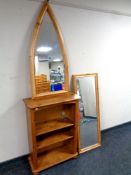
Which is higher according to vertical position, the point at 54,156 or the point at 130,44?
the point at 130,44

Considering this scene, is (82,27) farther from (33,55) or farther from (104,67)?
(33,55)

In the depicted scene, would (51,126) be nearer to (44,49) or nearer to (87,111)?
(87,111)

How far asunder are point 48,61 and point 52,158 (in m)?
1.36

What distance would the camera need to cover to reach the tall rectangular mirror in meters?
2.45

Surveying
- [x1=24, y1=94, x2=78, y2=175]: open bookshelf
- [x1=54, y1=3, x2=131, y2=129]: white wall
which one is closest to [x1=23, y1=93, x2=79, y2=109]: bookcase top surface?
[x1=24, y1=94, x2=78, y2=175]: open bookshelf

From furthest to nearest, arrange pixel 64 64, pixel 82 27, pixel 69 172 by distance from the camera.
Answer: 1. pixel 82 27
2. pixel 64 64
3. pixel 69 172

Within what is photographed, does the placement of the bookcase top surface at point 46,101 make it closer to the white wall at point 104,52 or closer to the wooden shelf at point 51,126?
the wooden shelf at point 51,126

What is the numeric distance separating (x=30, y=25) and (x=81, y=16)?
0.84m

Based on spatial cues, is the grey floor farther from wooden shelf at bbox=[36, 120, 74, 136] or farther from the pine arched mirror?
the pine arched mirror

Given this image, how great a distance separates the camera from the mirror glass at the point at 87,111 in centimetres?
246

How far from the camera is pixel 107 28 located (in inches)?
105

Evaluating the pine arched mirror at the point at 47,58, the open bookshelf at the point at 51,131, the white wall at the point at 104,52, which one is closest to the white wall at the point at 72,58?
the white wall at the point at 104,52

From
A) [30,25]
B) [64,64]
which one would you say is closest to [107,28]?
[64,64]

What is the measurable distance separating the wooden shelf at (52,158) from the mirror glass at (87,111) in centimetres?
31
